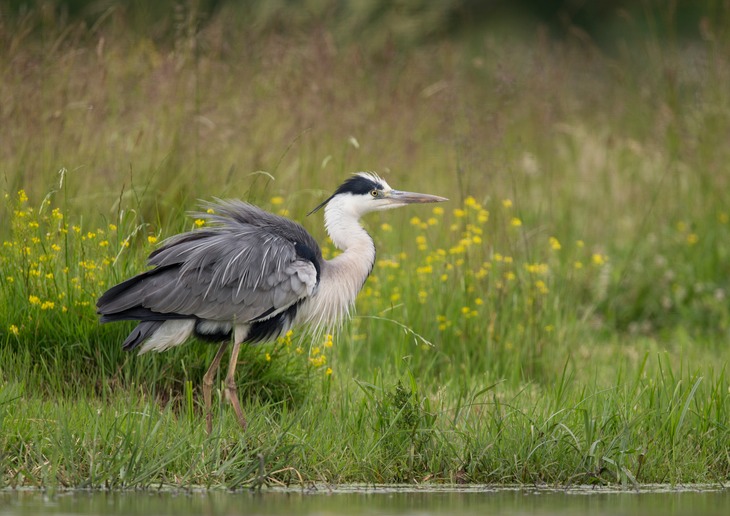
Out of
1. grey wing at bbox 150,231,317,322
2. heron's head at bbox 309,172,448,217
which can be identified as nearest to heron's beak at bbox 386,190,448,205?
heron's head at bbox 309,172,448,217

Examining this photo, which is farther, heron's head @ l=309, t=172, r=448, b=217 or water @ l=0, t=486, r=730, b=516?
heron's head @ l=309, t=172, r=448, b=217

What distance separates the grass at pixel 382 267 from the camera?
18.3 feet

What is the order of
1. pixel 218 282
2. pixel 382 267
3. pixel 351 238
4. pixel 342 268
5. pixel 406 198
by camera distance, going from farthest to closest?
pixel 382 267 → pixel 406 198 → pixel 351 238 → pixel 342 268 → pixel 218 282

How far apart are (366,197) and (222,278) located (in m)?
1.25

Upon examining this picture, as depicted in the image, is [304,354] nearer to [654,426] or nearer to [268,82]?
[654,426]

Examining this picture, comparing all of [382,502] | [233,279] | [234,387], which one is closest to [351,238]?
[233,279]

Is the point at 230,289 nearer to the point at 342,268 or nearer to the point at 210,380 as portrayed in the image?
the point at 210,380

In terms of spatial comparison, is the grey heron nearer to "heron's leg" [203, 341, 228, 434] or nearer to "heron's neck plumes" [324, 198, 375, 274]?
"heron's leg" [203, 341, 228, 434]

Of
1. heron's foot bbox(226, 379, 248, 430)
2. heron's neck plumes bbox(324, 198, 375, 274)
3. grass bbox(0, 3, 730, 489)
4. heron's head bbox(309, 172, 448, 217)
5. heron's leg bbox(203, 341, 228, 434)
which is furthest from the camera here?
heron's head bbox(309, 172, 448, 217)

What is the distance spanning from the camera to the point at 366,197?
7.12m

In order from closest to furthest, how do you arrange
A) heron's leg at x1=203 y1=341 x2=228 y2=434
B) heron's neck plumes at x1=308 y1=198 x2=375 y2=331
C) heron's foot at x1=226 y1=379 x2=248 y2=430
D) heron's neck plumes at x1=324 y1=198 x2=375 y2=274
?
heron's foot at x1=226 y1=379 x2=248 y2=430 → heron's leg at x1=203 y1=341 x2=228 y2=434 → heron's neck plumes at x1=308 y1=198 x2=375 y2=331 → heron's neck plumes at x1=324 y1=198 x2=375 y2=274

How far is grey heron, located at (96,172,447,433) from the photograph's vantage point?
6.09 meters

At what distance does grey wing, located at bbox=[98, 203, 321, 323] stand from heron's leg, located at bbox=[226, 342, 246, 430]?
7.1 inches

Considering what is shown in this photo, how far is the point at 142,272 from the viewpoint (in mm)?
6328
